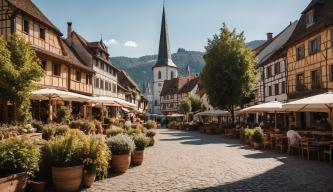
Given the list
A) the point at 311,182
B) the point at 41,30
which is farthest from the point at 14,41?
the point at 311,182

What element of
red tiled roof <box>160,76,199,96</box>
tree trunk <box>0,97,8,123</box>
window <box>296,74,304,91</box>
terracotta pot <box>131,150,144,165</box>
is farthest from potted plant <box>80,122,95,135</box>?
red tiled roof <box>160,76,199,96</box>

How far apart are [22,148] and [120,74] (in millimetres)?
64658

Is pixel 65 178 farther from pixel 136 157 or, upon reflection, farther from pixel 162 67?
pixel 162 67

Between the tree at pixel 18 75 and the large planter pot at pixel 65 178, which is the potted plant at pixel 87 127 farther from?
the large planter pot at pixel 65 178

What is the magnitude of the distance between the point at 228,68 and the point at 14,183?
1087 inches

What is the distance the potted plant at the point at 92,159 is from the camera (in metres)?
8.62

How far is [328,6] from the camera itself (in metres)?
26.9

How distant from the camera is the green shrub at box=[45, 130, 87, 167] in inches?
325

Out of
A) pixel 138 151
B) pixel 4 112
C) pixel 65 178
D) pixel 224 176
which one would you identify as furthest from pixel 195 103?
pixel 65 178

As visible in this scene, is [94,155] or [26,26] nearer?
[94,155]

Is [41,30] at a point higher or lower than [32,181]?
higher

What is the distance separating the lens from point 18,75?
49.7ft

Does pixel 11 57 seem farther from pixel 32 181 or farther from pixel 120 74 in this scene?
pixel 120 74

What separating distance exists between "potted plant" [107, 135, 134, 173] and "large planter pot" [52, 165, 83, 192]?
8.30 ft
